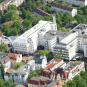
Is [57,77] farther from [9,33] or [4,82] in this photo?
[9,33]

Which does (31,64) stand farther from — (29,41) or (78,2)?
(78,2)

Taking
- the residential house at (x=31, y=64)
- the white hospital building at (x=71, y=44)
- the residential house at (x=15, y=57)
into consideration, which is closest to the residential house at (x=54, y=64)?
the residential house at (x=31, y=64)

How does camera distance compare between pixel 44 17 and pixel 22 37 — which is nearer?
pixel 22 37

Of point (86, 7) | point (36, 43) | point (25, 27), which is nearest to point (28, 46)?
point (36, 43)

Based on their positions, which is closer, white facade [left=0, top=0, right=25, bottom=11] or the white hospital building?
the white hospital building

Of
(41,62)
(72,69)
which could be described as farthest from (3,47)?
(72,69)

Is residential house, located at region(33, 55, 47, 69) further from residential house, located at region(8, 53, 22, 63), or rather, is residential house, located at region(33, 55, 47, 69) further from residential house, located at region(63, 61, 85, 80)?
residential house, located at region(63, 61, 85, 80)

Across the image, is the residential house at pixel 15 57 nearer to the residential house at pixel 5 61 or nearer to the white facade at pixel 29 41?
the residential house at pixel 5 61

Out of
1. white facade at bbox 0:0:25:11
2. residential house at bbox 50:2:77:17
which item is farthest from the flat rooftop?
white facade at bbox 0:0:25:11

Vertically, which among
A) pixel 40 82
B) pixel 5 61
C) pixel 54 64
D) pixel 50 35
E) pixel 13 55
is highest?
pixel 50 35

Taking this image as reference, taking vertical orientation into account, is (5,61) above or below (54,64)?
above

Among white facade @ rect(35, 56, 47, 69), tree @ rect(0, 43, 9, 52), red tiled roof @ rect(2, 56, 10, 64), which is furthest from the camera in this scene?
tree @ rect(0, 43, 9, 52)
